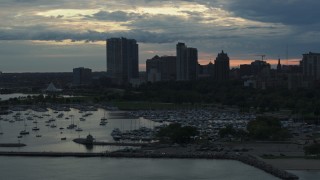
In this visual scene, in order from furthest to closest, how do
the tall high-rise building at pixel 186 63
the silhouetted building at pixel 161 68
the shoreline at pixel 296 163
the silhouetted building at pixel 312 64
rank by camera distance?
the silhouetted building at pixel 161 68
the tall high-rise building at pixel 186 63
the silhouetted building at pixel 312 64
the shoreline at pixel 296 163

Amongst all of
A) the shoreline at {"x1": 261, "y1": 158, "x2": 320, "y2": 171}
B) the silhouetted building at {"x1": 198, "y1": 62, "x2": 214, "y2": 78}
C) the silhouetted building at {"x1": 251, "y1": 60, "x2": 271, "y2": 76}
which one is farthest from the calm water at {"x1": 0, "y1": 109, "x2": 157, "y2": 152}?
the silhouetted building at {"x1": 198, "y1": 62, "x2": 214, "y2": 78}

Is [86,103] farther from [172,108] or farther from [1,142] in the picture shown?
[1,142]

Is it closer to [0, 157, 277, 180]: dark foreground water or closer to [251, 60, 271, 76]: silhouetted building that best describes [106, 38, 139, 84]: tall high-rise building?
[251, 60, 271, 76]: silhouetted building

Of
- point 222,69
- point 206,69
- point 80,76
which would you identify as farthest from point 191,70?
point 80,76

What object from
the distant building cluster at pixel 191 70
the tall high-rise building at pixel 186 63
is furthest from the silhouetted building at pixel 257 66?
the tall high-rise building at pixel 186 63

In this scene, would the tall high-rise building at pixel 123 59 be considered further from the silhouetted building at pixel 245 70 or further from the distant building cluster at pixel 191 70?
the silhouetted building at pixel 245 70

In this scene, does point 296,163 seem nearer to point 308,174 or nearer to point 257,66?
point 308,174

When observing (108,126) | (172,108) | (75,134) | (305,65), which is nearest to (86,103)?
(172,108)

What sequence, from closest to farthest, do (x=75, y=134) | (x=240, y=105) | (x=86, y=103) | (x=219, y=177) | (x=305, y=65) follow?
(x=219, y=177)
(x=75, y=134)
(x=240, y=105)
(x=86, y=103)
(x=305, y=65)
